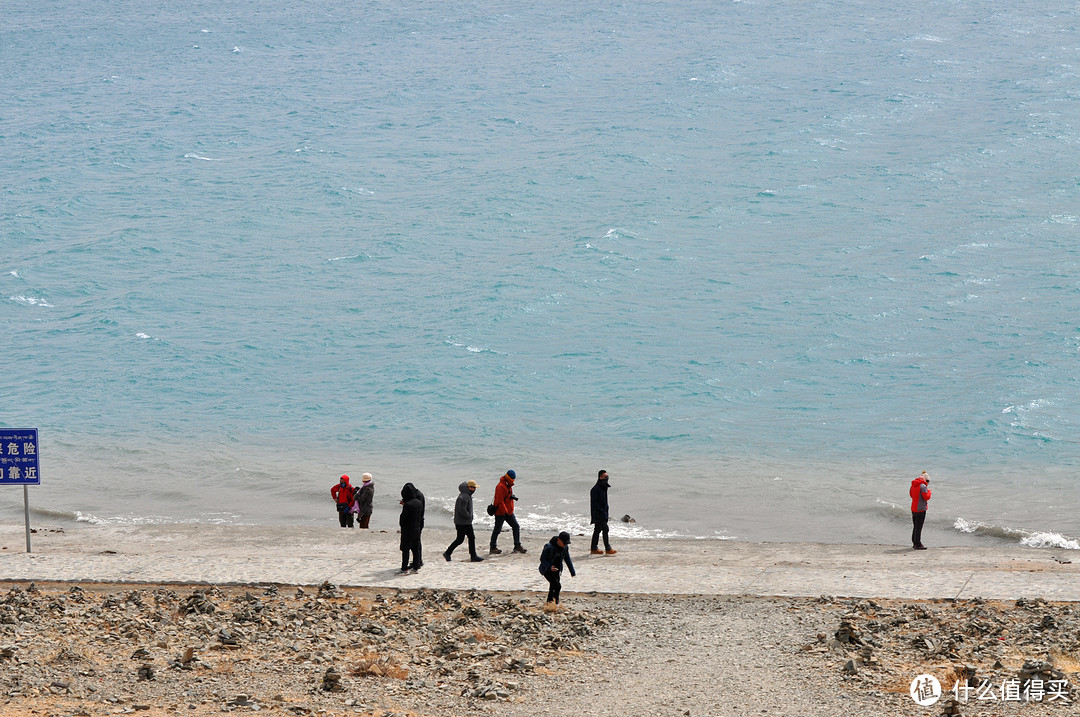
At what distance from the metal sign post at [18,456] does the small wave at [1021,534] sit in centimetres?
1716

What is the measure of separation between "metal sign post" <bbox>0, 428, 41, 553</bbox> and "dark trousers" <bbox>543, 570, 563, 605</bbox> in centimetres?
891

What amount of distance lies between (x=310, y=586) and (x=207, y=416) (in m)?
18.1

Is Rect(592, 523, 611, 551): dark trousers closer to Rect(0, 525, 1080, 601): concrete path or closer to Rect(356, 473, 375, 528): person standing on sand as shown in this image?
Rect(0, 525, 1080, 601): concrete path

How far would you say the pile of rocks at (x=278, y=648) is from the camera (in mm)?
12945

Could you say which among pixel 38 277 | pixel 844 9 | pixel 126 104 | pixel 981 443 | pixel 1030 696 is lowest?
pixel 1030 696

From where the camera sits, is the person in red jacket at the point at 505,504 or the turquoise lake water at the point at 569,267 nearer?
the person in red jacket at the point at 505,504

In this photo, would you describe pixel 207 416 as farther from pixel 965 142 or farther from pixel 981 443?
pixel 965 142

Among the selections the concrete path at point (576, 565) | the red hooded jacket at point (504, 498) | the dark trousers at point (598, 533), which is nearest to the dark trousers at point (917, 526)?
the concrete path at point (576, 565)

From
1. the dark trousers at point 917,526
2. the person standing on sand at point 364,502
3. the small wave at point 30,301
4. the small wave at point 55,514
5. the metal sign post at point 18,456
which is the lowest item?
the dark trousers at point 917,526

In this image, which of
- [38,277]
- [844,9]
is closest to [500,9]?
[844,9]

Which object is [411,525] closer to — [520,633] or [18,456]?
[520,633]

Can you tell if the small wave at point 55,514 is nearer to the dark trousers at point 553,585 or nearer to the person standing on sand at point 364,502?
the person standing on sand at point 364,502

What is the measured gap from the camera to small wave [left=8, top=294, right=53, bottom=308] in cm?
4559

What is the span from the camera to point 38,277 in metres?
48.5
